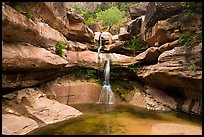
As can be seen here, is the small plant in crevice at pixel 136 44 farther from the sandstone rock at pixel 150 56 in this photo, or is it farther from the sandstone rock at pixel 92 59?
the sandstone rock at pixel 150 56

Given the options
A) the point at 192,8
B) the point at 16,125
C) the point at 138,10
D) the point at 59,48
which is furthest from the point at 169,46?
the point at 138,10

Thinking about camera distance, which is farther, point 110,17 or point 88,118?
point 110,17

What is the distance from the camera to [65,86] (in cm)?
1437

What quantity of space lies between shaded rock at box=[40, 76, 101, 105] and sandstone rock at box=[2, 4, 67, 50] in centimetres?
267

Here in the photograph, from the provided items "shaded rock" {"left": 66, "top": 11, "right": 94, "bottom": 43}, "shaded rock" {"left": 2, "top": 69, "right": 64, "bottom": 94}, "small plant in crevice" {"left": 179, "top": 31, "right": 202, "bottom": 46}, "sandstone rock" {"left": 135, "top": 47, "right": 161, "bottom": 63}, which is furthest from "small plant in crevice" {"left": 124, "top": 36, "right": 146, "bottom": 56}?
"shaded rock" {"left": 2, "top": 69, "right": 64, "bottom": 94}

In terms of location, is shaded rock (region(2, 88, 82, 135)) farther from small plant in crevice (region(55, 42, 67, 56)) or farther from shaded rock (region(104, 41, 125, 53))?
shaded rock (region(104, 41, 125, 53))

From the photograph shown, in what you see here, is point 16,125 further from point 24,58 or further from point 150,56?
point 150,56

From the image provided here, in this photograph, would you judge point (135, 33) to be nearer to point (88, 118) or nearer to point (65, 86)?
point (65, 86)

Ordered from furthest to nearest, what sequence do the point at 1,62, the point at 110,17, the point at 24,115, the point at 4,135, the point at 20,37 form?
the point at 110,17
the point at 20,37
the point at 24,115
the point at 1,62
the point at 4,135

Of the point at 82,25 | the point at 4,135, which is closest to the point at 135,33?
the point at 82,25

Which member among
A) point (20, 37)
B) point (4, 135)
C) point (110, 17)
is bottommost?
point (4, 135)

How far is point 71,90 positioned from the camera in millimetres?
14555

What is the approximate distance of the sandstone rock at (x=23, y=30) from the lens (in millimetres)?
7589

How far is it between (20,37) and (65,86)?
227 inches
